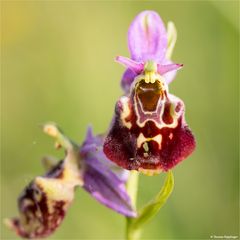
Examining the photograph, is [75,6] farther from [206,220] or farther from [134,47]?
[134,47]

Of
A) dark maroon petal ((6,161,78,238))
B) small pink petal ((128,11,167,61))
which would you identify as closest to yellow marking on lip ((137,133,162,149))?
small pink petal ((128,11,167,61))

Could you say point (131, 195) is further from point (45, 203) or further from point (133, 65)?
point (133, 65)

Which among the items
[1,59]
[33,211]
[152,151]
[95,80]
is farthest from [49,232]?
[1,59]

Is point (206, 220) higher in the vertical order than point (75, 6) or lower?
lower

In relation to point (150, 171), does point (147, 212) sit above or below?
below

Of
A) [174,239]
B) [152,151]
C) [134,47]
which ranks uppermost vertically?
[134,47]

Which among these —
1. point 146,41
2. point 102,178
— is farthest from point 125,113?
point 102,178
